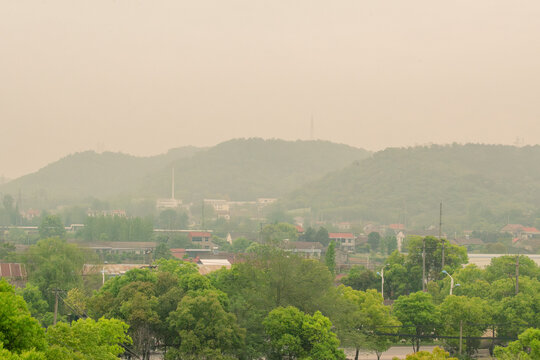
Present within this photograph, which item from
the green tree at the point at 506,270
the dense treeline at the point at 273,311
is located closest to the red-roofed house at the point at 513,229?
the green tree at the point at 506,270

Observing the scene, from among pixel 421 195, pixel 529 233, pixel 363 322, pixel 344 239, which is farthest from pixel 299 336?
pixel 421 195

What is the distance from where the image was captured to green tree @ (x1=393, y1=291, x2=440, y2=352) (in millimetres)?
25484

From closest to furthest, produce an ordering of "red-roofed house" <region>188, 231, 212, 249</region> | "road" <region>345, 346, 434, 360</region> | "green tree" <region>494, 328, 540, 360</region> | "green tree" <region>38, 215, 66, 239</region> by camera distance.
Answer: "green tree" <region>494, 328, 540, 360</region> → "road" <region>345, 346, 434, 360</region> → "green tree" <region>38, 215, 66, 239</region> → "red-roofed house" <region>188, 231, 212, 249</region>

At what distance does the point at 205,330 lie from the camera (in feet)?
67.8

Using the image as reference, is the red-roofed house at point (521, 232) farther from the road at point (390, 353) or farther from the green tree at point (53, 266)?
the green tree at point (53, 266)

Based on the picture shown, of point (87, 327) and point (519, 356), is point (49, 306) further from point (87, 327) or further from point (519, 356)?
point (519, 356)

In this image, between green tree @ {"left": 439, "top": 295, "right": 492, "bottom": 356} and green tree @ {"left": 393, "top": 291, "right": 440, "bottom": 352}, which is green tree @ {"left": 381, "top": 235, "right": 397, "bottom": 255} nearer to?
green tree @ {"left": 393, "top": 291, "right": 440, "bottom": 352}

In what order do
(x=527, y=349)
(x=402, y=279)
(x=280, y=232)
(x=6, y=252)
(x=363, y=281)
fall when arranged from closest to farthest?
(x=527, y=349), (x=363, y=281), (x=402, y=279), (x=6, y=252), (x=280, y=232)

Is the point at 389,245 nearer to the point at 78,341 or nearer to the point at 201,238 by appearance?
the point at 201,238

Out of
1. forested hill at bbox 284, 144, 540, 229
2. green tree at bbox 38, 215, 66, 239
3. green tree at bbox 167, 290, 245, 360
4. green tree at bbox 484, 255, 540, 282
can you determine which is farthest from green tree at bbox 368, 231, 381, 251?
green tree at bbox 167, 290, 245, 360

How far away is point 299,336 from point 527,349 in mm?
7148

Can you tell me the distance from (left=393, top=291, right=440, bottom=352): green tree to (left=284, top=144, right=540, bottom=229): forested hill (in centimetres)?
9939

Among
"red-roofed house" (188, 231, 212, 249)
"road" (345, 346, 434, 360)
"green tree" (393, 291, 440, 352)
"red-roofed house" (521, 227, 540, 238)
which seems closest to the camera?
"green tree" (393, 291, 440, 352)

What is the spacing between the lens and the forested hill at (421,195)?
138375mm
